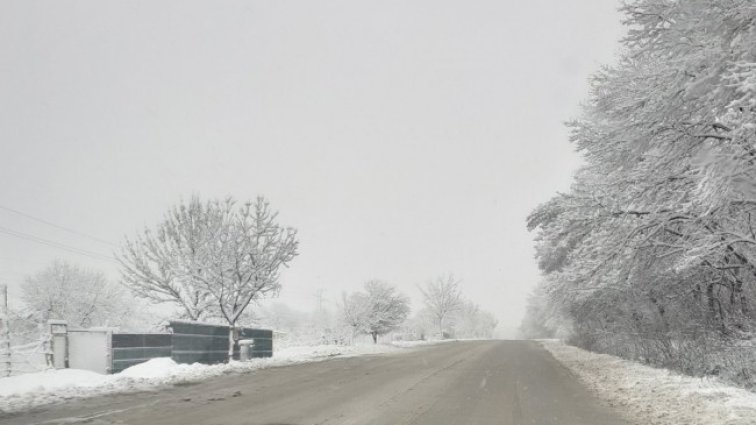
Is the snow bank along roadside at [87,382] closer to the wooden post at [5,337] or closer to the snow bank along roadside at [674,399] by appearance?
the wooden post at [5,337]

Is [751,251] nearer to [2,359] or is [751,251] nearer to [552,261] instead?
[552,261]

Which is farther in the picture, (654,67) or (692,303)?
(692,303)

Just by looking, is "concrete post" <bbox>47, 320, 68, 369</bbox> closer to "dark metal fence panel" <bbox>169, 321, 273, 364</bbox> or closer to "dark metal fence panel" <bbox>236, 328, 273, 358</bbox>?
"dark metal fence panel" <bbox>169, 321, 273, 364</bbox>

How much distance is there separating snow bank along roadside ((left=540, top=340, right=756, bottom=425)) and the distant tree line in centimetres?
127

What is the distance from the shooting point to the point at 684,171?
10.4m

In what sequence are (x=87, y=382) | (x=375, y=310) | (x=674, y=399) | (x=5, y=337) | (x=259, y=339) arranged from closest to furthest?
(x=674, y=399)
(x=87, y=382)
(x=5, y=337)
(x=259, y=339)
(x=375, y=310)

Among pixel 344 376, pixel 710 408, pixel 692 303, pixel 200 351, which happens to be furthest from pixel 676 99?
pixel 200 351

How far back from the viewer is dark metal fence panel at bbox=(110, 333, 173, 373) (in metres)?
17.7

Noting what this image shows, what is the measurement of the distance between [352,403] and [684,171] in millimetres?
7664

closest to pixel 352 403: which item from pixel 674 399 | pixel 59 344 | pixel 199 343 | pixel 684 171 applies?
pixel 674 399

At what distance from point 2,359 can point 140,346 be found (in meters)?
4.14

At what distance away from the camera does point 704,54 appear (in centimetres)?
891

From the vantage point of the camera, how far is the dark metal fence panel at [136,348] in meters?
17.7

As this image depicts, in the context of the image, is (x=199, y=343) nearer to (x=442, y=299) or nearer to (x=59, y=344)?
(x=59, y=344)
